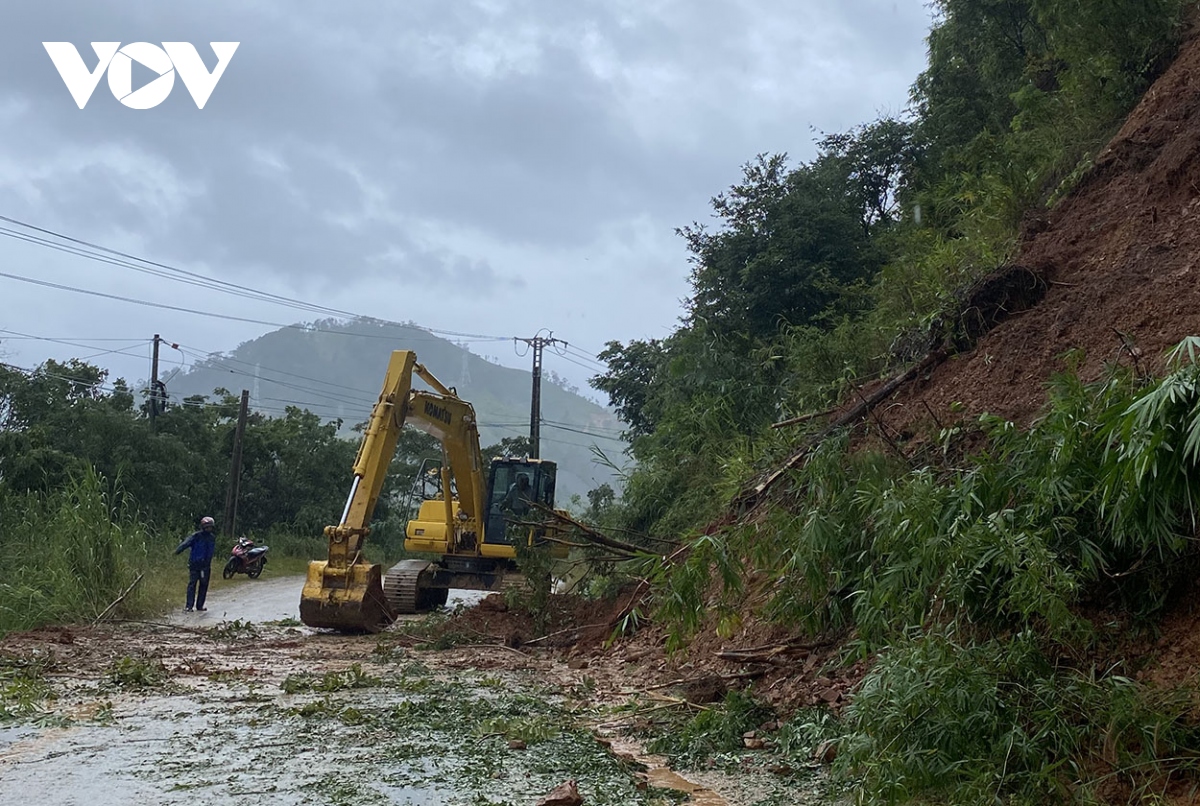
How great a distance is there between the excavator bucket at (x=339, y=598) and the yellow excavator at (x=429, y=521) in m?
0.01

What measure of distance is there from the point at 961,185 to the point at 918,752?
13.8 meters

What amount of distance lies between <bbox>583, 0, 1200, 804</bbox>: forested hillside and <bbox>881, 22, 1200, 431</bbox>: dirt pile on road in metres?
0.04

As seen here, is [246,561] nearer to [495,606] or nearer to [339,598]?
[495,606]

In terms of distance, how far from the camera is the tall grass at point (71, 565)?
1306cm

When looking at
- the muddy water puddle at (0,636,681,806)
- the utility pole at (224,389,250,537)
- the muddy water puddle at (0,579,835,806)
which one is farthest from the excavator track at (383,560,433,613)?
the utility pole at (224,389,250,537)

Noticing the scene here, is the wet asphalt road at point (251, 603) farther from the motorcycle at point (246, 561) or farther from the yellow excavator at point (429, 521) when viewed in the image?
the yellow excavator at point (429, 521)

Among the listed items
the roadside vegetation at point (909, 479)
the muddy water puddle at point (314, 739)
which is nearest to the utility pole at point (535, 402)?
the roadside vegetation at point (909, 479)

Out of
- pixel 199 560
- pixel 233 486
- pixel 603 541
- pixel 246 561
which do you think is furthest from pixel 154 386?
pixel 603 541

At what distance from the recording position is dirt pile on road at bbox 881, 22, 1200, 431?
26.0 feet

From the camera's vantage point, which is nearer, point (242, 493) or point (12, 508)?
point (12, 508)

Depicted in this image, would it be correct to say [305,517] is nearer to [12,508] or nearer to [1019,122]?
[12,508]

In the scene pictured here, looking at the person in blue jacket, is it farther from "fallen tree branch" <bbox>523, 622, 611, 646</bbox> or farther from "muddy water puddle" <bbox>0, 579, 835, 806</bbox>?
"fallen tree branch" <bbox>523, 622, 611, 646</bbox>

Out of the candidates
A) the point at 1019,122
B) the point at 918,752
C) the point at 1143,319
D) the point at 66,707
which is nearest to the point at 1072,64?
the point at 1019,122

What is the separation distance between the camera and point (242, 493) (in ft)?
124
